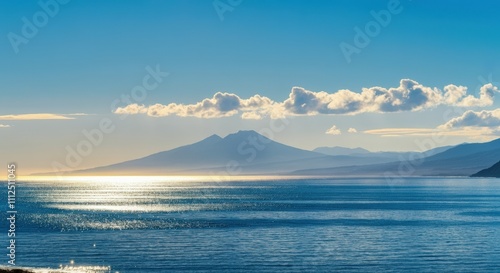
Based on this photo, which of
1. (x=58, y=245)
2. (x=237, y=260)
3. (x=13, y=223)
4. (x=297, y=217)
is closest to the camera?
(x=237, y=260)

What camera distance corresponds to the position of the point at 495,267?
84750 millimetres

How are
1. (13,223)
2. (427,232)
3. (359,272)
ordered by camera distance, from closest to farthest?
(359,272) → (427,232) → (13,223)

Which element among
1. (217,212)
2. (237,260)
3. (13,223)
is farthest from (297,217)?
(237,260)

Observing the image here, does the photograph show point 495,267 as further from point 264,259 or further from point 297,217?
point 297,217

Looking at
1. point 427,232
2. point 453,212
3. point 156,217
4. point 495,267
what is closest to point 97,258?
point 495,267

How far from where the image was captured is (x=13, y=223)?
14375 cm

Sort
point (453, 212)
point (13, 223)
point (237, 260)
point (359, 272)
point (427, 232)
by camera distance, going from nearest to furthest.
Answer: point (359, 272) < point (237, 260) < point (427, 232) < point (13, 223) < point (453, 212)

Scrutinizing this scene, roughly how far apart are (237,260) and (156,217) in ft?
259

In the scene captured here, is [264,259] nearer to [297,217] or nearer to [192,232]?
[192,232]

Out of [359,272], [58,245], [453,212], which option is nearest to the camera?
[359,272]

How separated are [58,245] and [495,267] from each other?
63.4 m

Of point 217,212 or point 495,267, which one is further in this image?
point 217,212

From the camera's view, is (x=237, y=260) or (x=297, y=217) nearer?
(x=237, y=260)

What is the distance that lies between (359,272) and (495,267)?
1796cm
